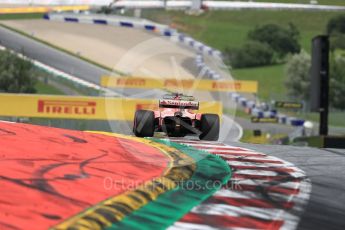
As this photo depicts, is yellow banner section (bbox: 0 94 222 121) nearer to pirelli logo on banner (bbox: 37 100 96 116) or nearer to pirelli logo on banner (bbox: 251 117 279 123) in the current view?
pirelli logo on banner (bbox: 37 100 96 116)

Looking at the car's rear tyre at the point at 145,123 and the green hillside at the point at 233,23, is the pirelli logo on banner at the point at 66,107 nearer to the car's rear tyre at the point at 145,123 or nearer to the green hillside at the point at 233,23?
the car's rear tyre at the point at 145,123

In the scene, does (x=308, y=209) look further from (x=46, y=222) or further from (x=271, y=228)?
(x=46, y=222)

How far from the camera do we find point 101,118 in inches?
1078

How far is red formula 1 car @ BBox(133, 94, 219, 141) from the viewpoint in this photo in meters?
13.6

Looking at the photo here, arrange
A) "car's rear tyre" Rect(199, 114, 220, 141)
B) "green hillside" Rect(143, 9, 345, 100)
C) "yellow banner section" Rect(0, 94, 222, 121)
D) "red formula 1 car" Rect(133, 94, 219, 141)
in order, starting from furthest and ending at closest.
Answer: "green hillside" Rect(143, 9, 345, 100) < "yellow banner section" Rect(0, 94, 222, 121) < "car's rear tyre" Rect(199, 114, 220, 141) < "red formula 1 car" Rect(133, 94, 219, 141)

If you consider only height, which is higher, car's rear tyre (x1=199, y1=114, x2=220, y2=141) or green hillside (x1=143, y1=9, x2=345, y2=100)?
green hillside (x1=143, y1=9, x2=345, y2=100)

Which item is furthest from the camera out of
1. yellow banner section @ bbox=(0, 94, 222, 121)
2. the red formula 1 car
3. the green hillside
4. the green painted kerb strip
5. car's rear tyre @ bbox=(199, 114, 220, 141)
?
the green hillside

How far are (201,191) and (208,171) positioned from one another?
1.53m

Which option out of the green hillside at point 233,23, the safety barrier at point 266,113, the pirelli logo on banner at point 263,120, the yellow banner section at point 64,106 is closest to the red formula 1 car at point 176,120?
the yellow banner section at point 64,106

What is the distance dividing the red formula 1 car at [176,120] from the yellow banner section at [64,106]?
1295 centimetres

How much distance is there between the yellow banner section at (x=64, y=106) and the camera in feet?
89.1

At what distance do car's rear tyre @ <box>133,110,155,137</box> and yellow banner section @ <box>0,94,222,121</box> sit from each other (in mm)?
13070

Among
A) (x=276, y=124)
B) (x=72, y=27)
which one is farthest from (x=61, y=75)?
(x=72, y=27)

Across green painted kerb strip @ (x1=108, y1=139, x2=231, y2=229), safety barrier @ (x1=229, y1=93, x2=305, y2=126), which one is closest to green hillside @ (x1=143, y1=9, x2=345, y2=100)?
safety barrier @ (x1=229, y1=93, x2=305, y2=126)
